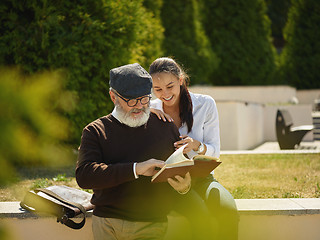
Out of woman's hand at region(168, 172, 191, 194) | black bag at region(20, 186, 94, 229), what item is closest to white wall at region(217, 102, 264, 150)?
black bag at region(20, 186, 94, 229)

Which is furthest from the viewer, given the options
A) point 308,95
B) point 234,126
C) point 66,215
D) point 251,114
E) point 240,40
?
point 308,95

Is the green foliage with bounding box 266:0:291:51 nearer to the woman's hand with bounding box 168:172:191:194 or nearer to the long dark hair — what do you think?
the long dark hair

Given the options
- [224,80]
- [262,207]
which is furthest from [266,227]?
[224,80]

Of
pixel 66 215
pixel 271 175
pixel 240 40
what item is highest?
pixel 66 215

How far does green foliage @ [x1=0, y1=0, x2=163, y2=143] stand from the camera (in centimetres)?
571

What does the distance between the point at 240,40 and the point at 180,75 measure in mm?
18989

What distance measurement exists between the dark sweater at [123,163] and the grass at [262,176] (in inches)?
50.6

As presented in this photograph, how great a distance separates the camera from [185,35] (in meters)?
18.7

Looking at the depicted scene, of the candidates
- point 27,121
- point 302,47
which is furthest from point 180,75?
point 302,47

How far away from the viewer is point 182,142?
8.27 ft

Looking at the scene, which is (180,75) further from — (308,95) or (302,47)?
(302,47)

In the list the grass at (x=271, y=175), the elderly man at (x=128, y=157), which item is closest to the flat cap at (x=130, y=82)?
the elderly man at (x=128, y=157)

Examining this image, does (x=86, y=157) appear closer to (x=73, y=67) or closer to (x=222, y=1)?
(x=73, y=67)

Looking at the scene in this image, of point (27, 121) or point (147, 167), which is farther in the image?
point (147, 167)
